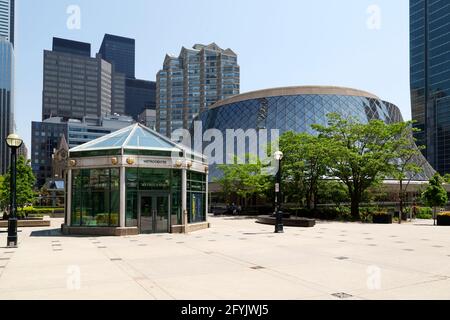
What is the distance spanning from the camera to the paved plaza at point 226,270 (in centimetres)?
976

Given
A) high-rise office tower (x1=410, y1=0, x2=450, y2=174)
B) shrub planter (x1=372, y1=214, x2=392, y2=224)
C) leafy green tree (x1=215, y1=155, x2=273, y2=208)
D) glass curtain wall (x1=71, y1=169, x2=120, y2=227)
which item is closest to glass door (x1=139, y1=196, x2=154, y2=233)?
glass curtain wall (x1=71, y1=169, x2=120, y2=227)

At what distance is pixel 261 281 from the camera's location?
36.3 feet

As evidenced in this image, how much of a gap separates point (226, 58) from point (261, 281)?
182104 millimetres

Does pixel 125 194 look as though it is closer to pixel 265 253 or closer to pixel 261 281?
pixel 265 253

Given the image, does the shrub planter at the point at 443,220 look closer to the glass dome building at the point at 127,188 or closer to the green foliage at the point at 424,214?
the green foliage at the point at 424,214

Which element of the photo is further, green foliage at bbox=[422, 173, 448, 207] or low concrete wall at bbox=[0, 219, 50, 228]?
green foliage at bbox=[422, 173, 448, 207]

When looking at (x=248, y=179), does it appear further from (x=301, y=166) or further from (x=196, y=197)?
(x=196, y=197)

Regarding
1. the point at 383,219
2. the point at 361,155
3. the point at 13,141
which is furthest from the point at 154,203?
A: the point at 361,155

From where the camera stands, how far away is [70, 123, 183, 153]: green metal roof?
85.6 ft

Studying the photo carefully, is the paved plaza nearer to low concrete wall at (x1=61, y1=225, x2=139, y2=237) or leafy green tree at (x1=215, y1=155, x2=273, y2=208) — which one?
low concrete wall at (x1=61, y1=225, x2=139, y2=237)

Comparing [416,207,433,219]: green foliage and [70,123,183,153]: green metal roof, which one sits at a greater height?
[70,123,183,153]: green metal roof

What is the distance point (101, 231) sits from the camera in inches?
988

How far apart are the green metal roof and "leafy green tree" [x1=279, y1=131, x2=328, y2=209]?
1909cm
